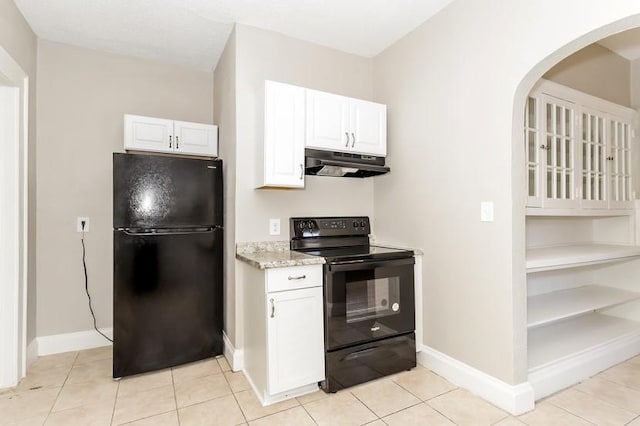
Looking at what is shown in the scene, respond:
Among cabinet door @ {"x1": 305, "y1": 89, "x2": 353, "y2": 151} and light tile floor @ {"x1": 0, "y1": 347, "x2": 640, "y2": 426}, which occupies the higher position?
cabinet door @ {"x1": 305, "y1": 89, "x2": 353, "y2": 151}

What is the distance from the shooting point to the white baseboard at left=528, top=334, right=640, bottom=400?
82.2 inches

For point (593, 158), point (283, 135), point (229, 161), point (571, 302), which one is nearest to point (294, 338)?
point (283, 135)

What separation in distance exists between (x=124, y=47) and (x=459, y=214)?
309cm

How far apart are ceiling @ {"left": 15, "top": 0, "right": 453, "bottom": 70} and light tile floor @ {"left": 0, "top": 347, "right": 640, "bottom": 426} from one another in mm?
2596

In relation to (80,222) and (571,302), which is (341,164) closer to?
(571,302)

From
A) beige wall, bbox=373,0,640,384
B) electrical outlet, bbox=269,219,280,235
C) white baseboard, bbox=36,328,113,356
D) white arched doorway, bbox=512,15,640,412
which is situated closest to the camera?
white arched doorway, bbox=512,15,640,412

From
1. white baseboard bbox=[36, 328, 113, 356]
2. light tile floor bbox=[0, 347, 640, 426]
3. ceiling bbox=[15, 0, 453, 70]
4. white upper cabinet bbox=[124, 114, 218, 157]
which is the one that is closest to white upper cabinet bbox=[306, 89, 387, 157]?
ceiling bbox=[15, 0, 453, 70]

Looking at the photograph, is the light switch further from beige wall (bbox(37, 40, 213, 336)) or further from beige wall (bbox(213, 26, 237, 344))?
beige wall (bbox(37, 40, 213, 336))

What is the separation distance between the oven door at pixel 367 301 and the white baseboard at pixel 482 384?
29 cm

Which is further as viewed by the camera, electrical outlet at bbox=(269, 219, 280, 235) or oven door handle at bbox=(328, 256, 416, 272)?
electrical outlet at bbox=(269, 219, 280, 235)

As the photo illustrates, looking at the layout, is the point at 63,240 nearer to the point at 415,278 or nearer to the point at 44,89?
the point at 44,89

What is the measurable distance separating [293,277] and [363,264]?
0.49 metres

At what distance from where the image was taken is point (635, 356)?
2695 mm

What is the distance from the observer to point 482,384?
2.08m
